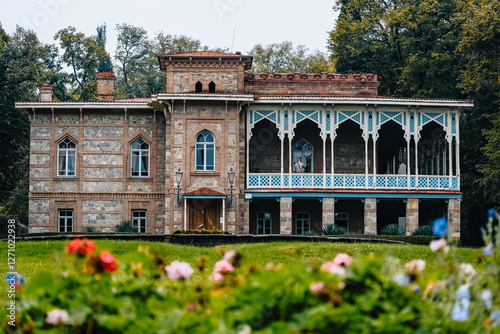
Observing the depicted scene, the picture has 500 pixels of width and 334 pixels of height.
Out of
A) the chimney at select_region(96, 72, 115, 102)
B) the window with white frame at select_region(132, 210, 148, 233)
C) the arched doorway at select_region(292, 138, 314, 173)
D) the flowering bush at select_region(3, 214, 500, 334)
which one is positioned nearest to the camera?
the flowering bush at select_region(3, 214, 500, 334)

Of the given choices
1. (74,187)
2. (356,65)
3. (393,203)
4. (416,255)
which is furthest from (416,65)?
(416,255)

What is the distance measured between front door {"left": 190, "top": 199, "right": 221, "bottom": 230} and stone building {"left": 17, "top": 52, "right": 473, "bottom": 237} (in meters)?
0.04

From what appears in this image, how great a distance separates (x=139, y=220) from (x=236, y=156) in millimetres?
5436

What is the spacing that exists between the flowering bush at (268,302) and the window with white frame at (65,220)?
2692 cm

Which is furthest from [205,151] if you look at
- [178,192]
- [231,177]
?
[178,192]

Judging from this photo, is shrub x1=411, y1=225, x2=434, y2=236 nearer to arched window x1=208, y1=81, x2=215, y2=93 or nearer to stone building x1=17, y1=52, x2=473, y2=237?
stone building x1=17, y1=52, x2=473, y2=237

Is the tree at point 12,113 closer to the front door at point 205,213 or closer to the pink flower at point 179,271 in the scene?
the front door at point 205,213

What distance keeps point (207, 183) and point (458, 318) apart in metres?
25.8

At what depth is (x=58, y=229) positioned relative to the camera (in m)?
31.5

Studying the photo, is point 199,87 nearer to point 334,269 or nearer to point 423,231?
point 423,231

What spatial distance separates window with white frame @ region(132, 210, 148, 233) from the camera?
32.1 meters

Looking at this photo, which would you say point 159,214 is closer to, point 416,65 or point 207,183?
point 207,183

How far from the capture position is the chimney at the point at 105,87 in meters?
34.7

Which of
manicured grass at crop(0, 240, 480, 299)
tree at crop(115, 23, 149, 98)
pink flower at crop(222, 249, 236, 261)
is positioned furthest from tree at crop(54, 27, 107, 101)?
pink flower at crop(222, 249, 236, 261)
